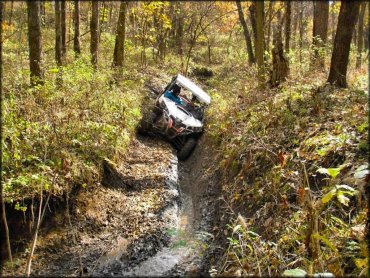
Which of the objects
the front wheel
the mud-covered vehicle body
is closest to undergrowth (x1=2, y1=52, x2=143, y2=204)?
the mud-covered vehicle body

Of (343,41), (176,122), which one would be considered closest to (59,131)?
(176,122)

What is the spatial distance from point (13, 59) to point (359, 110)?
9.85 meters

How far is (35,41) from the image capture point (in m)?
8.40

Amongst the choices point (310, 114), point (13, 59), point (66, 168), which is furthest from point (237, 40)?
point (66, 168)

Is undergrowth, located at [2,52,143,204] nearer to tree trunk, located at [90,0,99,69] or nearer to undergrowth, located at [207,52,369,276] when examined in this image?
tree trunk, located at [90,0,99,69]

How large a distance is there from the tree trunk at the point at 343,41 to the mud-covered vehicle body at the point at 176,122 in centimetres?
413

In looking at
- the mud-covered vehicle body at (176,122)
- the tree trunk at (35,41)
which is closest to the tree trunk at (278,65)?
the mud-covered vehicle body at (176,122)

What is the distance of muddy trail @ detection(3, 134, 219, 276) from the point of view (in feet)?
18.5

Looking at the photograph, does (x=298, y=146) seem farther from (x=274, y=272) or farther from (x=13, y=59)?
(x=13, y=59)

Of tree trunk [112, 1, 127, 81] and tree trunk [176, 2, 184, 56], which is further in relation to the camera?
tree trunk [176, 2, 184, 56]

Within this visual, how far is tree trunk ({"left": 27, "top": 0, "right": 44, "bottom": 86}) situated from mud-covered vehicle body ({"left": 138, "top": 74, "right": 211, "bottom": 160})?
3471 mm

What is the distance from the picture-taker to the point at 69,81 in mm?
9500

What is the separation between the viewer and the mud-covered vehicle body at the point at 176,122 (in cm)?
1062

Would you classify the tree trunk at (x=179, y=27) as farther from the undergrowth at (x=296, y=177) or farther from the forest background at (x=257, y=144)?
the undergrowth at (x=296, y=177)
